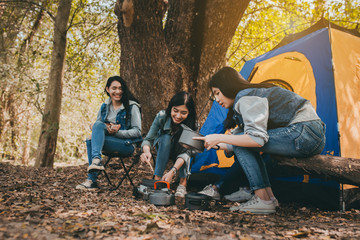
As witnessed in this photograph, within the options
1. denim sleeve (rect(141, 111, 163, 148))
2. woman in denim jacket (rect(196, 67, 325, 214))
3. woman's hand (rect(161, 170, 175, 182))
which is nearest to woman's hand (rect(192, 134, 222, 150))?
woman in denim jacket (rect(196, 67, 325, 214))

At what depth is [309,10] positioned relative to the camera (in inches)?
307

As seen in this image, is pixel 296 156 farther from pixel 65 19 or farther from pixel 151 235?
pixel 65 19

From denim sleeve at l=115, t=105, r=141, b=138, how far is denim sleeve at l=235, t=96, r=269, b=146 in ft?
4.92

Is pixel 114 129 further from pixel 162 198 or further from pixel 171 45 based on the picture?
pixel 171 45

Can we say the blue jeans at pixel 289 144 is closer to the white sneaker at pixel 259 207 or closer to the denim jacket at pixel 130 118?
the white sneaker at pixel 259 207

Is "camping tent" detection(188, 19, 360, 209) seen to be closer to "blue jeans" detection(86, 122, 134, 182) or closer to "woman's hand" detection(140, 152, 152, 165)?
"woman's hand" detection(140, 152, 152, 165)

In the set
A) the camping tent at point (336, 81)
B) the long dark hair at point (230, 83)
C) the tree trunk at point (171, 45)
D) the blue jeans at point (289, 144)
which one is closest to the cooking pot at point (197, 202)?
the blue jeans at point (289, 144)

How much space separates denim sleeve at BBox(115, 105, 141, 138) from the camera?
3279 millimetres

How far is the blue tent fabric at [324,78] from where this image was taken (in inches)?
116

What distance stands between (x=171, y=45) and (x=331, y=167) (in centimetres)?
283

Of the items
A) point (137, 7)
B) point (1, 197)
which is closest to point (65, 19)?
point (137, 7)

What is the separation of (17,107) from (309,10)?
32.0 feet

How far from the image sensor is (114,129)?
324 centimetres

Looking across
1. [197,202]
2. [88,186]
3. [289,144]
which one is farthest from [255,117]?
[88,186]
